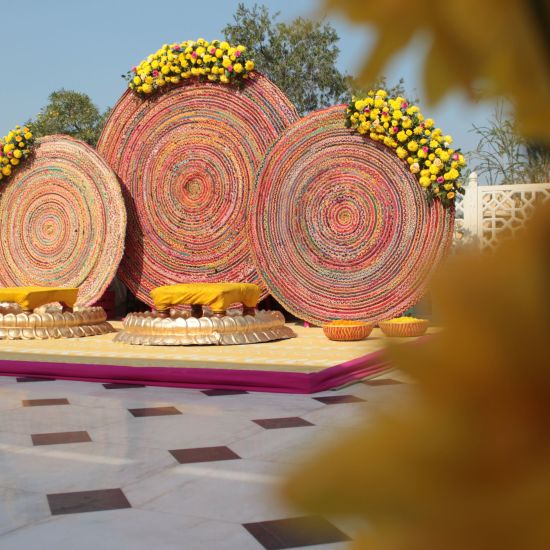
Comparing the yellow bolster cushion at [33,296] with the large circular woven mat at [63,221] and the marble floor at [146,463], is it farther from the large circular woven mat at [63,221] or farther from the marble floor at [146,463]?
the marble floor at [146,463]

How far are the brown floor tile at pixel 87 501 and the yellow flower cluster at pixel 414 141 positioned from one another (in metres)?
4.06

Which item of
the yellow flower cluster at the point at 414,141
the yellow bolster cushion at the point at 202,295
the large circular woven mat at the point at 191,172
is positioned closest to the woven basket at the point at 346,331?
the yellow bolster cushion at the point at 202,295

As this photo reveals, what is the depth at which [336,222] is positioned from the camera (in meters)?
6.05

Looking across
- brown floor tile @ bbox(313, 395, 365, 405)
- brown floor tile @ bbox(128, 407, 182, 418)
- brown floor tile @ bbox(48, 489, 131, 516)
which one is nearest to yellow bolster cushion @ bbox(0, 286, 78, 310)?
brown floor tile @ bbox(128, 407, 182, 418)

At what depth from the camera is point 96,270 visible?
22.1ft

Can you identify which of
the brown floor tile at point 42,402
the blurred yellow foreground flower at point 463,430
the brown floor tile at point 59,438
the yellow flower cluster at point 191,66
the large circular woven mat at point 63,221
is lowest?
the brown floor tile at point 42,402

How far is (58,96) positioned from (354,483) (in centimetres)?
1336

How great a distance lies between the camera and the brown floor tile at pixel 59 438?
253cm

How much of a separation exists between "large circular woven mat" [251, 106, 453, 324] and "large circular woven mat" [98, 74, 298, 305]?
280mm

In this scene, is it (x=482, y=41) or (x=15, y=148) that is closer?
(x=482, y=41)

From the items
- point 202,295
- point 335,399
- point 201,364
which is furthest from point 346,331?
Result: point 335,399

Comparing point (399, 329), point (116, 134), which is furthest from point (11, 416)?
point (116, 134)

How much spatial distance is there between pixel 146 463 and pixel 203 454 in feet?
0.60

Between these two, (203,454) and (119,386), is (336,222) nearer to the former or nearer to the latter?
(119,386)
